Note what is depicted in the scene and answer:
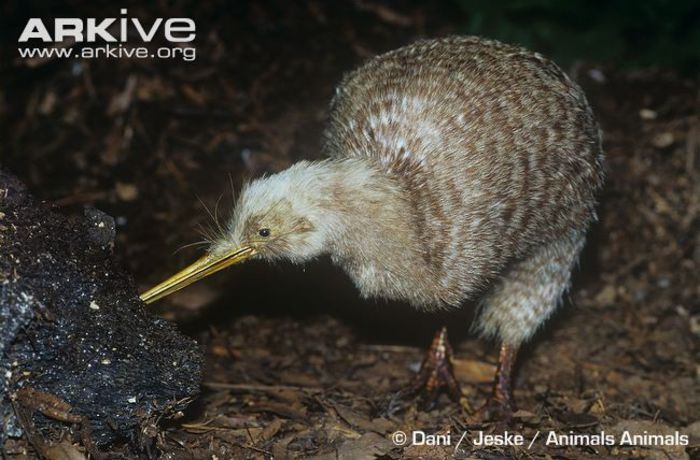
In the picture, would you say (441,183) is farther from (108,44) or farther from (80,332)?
(108,44)

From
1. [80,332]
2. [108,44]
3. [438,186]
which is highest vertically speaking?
[108,44]

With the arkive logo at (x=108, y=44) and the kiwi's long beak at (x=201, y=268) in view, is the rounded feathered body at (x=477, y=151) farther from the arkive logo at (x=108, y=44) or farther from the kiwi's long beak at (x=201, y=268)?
the arkive logo at (x=108, y=44)

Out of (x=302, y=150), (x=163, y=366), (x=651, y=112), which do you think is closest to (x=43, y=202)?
(x=163, y=366)

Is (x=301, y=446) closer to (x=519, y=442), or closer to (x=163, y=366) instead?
(x=163, y=366)

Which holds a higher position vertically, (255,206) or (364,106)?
(364,106)

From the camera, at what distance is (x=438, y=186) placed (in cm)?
404

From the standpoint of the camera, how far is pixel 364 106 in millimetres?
4426

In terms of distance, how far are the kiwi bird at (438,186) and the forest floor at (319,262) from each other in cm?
72


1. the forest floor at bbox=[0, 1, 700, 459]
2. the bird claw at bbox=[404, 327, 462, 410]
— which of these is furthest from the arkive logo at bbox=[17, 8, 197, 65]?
the bird claw at bbox=[404, 327, 462, 410]

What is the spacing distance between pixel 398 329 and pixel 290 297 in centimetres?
80

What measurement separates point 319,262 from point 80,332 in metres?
2.50

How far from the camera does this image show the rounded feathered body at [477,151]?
13.3 feet

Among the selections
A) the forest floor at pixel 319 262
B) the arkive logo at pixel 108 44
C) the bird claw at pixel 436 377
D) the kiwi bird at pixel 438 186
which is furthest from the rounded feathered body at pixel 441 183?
the arkive logo at pixel 108 44

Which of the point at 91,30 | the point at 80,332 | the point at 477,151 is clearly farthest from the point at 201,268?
the point at 91,30
